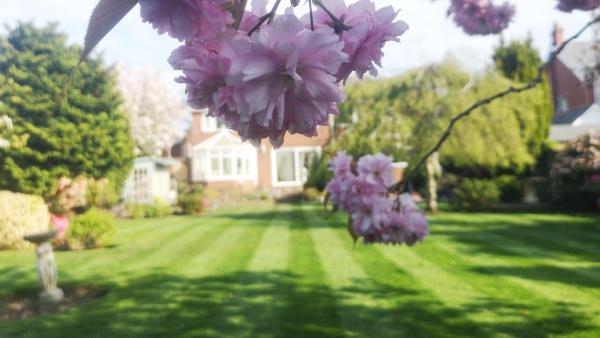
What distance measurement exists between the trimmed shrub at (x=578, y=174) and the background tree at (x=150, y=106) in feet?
96.5

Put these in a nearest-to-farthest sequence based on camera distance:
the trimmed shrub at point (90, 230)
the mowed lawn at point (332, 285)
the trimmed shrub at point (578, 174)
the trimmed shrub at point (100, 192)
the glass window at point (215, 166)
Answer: the mowed lawn at point (332, 285)
the trimmed shrub at point (90, 230)
the trimmed shrub at point (578, 174)
the trimmed shrub at point (100, 192)
the glass window at point (215, 166)

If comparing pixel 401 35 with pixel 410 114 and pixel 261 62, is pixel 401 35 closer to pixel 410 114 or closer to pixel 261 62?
pixel 261 62

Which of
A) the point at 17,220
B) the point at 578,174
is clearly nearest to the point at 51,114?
the point at 17,220

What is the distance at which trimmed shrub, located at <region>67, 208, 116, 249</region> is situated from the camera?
11.5 metres

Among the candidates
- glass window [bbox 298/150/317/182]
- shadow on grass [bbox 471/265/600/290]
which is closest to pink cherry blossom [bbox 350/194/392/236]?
shadow on grass [bbox 471/265/600/290]

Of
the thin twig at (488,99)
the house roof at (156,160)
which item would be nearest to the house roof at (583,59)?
the thin twig at (488,99)

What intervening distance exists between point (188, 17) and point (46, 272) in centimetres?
749

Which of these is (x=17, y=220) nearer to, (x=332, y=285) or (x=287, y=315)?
(x=332, y=285)

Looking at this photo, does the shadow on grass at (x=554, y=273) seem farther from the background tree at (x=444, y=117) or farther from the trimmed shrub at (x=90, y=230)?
the background tree at (x=444, y=117)

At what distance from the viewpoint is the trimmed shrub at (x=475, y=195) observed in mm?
17181

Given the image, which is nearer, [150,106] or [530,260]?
[530,260]

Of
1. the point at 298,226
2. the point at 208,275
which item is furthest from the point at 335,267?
the point at 298,226

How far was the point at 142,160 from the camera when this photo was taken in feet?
81.6

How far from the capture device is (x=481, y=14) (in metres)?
3.74
